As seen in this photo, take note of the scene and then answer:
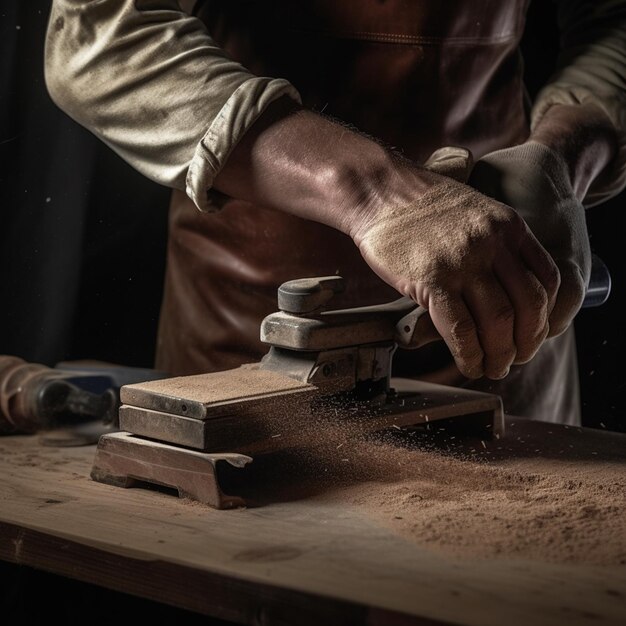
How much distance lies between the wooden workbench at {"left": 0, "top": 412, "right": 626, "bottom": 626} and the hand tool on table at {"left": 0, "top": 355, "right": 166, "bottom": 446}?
30cm

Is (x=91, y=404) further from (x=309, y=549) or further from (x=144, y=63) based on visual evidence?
(x=309, y=549)

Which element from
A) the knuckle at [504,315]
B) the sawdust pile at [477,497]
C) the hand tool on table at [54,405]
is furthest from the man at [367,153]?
the hand tool on table at [54,405]

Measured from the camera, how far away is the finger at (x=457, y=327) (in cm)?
156

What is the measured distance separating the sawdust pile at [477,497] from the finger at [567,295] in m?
0.23

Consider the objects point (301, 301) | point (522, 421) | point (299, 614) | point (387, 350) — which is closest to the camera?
point (299, 614)

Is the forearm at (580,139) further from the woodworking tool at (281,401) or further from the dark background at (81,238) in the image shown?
the dark background at (81,238)

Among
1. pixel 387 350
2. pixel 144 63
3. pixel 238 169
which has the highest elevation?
pixel 144 63

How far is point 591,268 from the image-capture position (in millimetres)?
1893

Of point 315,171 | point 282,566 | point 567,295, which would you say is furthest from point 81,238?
point 282,566

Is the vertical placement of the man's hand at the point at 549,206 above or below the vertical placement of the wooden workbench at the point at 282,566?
above

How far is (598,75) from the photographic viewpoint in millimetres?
2236

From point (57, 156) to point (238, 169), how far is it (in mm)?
1015

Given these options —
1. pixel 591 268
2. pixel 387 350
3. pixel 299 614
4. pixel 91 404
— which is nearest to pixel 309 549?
pixel 299 614

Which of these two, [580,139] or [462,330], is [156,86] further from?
[580,139]
